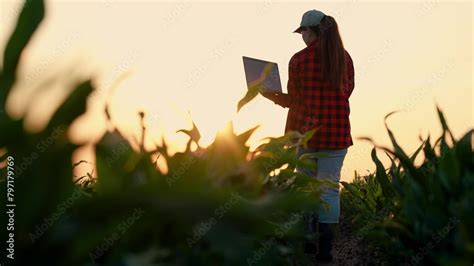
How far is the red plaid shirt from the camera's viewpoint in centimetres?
646

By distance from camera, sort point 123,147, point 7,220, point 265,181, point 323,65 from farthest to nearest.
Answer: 1. point 323,65
2. point 265,181
3. point 123,147
4. point 7,220

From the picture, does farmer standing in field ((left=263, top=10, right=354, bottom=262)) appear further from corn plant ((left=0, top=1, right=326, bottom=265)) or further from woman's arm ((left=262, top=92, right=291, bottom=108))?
corn plant ((left=0, top=1, right=326, bottom=265))

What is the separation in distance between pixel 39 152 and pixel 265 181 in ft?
7.19

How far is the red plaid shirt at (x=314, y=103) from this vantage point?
6.46m

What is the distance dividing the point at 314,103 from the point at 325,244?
134 cm

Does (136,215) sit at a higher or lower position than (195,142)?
higher

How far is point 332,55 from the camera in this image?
6.38m

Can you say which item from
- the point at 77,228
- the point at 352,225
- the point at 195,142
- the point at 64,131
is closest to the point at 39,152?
the point at 64,131

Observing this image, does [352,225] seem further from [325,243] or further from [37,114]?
[37,114]

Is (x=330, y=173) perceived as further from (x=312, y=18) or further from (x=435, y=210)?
(x=435, y=210)

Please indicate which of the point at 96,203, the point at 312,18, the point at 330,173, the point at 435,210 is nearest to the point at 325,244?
the point at 330,173

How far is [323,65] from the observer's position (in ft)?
21.0

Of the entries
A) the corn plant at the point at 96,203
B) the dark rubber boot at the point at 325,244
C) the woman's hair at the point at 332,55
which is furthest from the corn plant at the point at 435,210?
the dark rubber boot at the point at 325,244

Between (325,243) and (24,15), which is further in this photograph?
(325,243)
